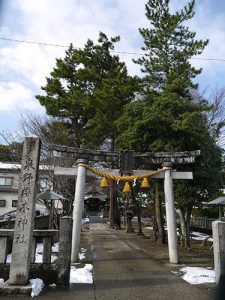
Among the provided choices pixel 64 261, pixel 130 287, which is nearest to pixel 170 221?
pixel 130 287

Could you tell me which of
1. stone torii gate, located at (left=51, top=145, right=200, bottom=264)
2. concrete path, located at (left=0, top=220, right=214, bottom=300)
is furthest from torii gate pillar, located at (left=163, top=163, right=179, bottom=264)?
concrete path, located at (left=0, top=220, right=214, bottom=300)

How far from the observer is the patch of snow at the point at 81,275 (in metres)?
7.77

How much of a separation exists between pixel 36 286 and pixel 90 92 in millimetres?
19192

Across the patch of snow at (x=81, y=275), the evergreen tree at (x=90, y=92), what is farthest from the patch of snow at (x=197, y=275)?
the evergreen tree at (x=90, y=92)

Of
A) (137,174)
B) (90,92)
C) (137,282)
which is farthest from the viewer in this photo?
(90,92)

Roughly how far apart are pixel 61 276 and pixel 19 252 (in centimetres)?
119

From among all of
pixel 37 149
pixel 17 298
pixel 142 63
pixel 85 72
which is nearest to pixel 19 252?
pixel 17 298

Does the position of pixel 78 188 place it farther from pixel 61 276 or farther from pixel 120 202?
pixel 120 202

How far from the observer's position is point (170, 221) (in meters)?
11.0

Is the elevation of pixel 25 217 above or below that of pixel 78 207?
below

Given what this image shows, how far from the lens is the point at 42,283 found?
704cm

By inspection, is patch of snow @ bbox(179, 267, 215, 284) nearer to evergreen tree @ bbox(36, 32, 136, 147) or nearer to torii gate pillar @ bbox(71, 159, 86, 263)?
torii gate pillar @ bbox(71, 159, 86, 263)

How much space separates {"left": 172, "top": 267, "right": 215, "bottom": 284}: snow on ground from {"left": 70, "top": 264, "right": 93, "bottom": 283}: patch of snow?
2.60 metres

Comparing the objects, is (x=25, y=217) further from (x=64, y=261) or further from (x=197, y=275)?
(x=197, y=275)
